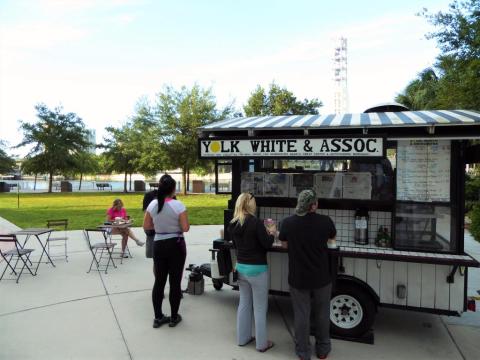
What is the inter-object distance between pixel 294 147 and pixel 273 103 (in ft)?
83.0

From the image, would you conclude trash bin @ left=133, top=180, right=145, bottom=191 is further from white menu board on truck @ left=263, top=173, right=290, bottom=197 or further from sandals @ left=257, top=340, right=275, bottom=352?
sandals @ left=257, top=340, right=275, bottom=352

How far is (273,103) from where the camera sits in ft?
95.8

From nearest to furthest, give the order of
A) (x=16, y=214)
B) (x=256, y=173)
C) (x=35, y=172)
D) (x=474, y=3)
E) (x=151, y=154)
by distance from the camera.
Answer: (x=256, y=173), (x=474, y=3), (x=16, y=214), (x=151, y=154), (x=35, y=172)

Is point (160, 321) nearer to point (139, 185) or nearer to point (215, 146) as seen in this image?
point (215, 146)

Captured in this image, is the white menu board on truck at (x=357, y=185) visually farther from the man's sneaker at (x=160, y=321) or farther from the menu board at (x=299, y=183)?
the man's sneaker at (x=160, y=321)

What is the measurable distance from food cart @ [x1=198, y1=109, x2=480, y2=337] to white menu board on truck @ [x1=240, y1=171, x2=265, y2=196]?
73 centimetres

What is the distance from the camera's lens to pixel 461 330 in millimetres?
4840

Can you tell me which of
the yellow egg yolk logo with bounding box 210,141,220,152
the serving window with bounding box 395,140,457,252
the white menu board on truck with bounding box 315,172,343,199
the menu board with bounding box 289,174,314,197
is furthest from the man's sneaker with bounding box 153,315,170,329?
the serving window with bounding box 395,140,457,252

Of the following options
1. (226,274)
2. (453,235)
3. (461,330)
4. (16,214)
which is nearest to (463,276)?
(453,235)

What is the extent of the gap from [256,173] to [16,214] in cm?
1496

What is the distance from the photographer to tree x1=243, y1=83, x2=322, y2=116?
94.7 feet

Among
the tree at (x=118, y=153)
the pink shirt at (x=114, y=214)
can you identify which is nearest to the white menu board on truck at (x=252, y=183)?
the pink shirt at (x=114, y=214)

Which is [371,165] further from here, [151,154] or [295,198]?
[151,154]

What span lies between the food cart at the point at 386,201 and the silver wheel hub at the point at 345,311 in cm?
1
